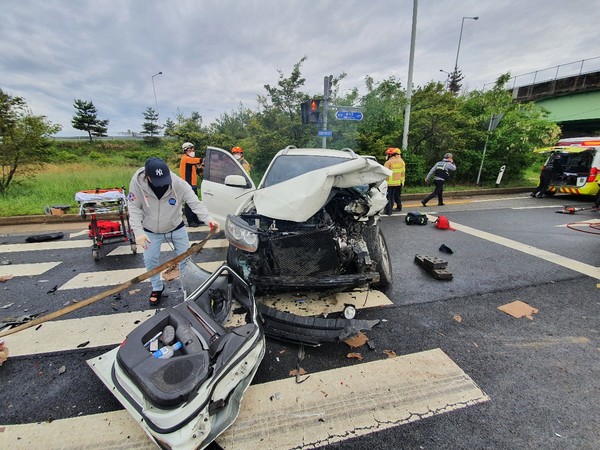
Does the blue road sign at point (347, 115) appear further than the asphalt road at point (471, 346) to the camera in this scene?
Yes

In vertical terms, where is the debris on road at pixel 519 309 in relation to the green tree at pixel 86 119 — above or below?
below

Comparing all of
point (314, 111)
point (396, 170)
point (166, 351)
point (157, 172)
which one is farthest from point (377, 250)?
point (314, 111)

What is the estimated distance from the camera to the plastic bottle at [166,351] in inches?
72.3

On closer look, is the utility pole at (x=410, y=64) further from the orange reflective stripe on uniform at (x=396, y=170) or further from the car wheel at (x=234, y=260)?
the car wheel at (x=234, y=260)

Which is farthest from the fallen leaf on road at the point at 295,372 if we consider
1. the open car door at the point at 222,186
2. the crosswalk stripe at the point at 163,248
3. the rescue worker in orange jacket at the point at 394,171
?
the rescue worker in orange jacket at the point at 394,171

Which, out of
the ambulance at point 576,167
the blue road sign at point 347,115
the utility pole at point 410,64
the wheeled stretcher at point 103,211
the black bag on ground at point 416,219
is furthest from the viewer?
the ambulance at point 576,167

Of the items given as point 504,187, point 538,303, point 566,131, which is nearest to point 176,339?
point 538,303

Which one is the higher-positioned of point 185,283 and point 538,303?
point 185,283

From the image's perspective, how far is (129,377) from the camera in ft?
5.64

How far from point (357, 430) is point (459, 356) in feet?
4.32

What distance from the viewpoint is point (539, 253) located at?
515cm

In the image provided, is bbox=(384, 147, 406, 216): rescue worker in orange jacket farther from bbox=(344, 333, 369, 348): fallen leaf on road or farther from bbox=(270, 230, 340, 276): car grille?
bbox=(344, 333, 369, 348): fallen leaf on road

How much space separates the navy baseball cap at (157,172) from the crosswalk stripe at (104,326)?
5.06 feet

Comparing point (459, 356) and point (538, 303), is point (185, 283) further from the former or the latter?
point (538, 303)
